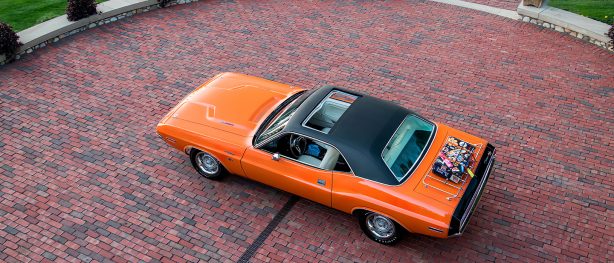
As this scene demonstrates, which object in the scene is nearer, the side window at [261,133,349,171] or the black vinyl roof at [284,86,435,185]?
the black vinyl roof at [284,86,435,185]

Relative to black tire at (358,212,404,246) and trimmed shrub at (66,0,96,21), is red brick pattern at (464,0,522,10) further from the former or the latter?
trimmed shrub at (66,0,96,21)

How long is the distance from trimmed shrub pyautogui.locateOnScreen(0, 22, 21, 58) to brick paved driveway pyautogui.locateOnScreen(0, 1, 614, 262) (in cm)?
42

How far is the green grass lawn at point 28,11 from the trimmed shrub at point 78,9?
86cm

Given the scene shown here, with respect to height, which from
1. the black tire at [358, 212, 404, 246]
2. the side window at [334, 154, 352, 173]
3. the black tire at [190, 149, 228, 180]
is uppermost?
the side window at [334, 154, 352, 173]

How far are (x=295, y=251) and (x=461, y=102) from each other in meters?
5.00

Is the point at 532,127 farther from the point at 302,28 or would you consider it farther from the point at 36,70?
the point at 36,70

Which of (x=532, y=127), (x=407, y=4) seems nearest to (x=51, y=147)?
(x=532, y=127)

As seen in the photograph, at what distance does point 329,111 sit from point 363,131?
2.58 ft

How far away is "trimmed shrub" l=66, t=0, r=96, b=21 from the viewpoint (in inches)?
505

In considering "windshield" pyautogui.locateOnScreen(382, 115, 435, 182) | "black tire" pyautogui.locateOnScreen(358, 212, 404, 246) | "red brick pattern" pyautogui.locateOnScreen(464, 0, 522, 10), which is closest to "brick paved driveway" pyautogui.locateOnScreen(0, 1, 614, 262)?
"black tire" pyautogui.locateOnScreen(358, 212, 404, 246)

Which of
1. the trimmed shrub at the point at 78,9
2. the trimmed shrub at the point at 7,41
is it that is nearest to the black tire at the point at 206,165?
the trimmed shrub at the point at 7,41

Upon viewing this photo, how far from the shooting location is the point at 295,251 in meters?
7.51

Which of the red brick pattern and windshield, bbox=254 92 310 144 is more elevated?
windshield, bbox=254 92 310 144

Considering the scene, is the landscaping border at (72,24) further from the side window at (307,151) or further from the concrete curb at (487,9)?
the side window at (307,151)
